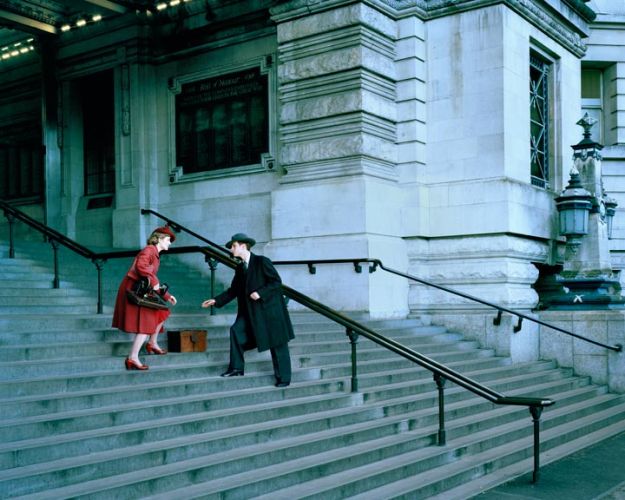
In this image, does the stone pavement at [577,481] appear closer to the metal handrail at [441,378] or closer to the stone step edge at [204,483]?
the metal handrail at [441,378]

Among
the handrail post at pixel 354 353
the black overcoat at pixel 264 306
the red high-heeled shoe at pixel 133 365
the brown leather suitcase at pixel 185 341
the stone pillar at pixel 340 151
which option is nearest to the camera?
the red high-heeled shoe at pixel 133 365

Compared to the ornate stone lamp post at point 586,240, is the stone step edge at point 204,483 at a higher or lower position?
lower

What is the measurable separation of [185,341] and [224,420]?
1.64 metres

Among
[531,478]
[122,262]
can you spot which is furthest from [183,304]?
[531,478]

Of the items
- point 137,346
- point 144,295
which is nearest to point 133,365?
point 137,346

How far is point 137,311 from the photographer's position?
8570 mm

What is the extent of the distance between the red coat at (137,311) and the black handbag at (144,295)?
0.13ft

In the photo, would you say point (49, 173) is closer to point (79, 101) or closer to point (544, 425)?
point (79, 101)

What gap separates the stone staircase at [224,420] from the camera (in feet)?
21.9

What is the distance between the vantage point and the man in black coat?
9.15 m

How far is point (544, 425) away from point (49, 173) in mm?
12677

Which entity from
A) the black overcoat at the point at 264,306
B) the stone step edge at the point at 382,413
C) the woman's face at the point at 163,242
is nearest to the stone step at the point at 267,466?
the stone step edge at the point at 382,413

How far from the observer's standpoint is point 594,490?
27.0ft

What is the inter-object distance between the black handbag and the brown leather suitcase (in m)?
0.72
